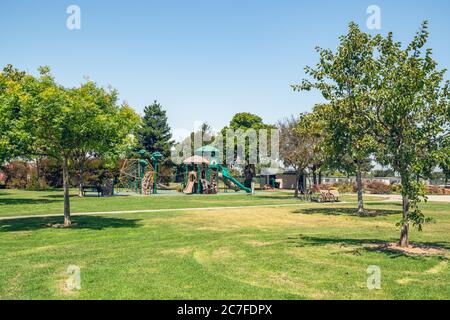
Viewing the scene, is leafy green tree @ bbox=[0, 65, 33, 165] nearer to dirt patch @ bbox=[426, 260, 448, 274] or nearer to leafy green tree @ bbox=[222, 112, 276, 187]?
dirt patch @ bbox=[426, 260, 448, 274]

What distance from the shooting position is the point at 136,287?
27.2ft

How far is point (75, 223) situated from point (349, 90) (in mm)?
12665

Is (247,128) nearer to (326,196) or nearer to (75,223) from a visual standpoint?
(326,196)

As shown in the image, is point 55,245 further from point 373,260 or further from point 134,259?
point 373,260

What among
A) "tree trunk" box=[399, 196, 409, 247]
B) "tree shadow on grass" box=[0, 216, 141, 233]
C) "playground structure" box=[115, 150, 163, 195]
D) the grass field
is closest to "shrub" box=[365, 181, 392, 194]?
"playground structure" box=[115, 150, 163, 195]

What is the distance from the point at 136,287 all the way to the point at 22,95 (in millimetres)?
11221

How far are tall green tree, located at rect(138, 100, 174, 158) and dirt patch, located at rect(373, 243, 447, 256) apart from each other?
176ft

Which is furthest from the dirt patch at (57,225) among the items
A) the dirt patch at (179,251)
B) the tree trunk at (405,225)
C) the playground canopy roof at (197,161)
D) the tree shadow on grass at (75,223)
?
the playground canopy roof at (197,161)

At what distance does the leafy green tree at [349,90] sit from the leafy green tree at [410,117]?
1.18 ft

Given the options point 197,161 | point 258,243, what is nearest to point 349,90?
point 258,243

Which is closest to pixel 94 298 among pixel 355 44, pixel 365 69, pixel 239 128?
pixel 365 69

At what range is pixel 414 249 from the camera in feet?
41.1

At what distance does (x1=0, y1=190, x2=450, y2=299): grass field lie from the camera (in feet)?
26.7

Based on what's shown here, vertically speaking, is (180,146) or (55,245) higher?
(180,146)
